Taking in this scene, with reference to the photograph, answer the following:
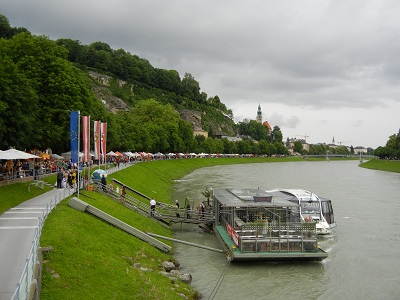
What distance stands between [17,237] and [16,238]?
17 cm

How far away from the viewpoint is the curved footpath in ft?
49.6

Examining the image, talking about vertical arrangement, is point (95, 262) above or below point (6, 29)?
below

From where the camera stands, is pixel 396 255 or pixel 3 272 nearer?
pixel 3 272

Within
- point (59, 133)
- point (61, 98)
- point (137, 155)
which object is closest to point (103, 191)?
point (59, 133)

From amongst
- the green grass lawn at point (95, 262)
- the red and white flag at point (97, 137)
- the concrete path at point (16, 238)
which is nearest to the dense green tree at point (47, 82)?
the red and white flag at point (97, 137)

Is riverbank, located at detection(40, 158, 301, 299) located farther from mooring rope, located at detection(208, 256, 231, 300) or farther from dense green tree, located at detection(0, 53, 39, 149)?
dense green tree, located at detection(0, 53, 39, 149)

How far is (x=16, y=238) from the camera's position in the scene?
2017 cm

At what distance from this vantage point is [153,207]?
37719mm

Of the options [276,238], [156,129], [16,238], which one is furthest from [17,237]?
[156,129]

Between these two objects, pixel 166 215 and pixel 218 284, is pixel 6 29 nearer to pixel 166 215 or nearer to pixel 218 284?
pixel 166 215

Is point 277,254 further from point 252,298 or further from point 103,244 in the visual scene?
point 103,244

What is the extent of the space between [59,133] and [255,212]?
28.3m

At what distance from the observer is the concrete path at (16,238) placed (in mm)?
15125

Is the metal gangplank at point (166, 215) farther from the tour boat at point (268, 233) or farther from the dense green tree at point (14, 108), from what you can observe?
the dense green tree at point (14, 108)
